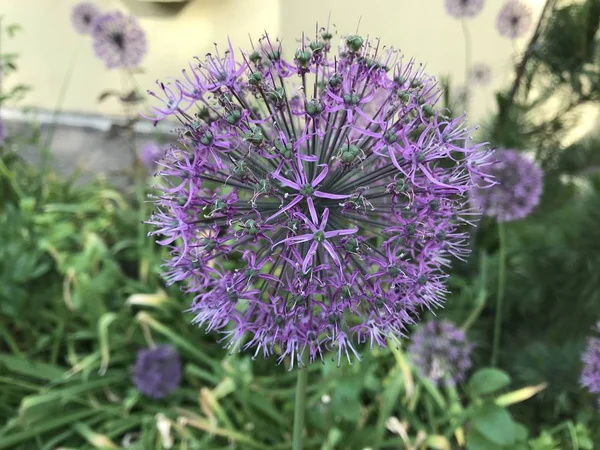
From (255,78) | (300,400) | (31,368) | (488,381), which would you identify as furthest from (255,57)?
(31,368)

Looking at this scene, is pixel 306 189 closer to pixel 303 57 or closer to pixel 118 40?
pixel 303 57

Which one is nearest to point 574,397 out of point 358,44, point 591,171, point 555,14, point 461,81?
point 591,171

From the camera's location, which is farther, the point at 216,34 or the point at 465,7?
the point at 216,34

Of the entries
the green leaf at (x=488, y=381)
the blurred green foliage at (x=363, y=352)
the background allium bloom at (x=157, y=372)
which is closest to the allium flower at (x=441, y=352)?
the blurred green foliage at (x=363, y=352)

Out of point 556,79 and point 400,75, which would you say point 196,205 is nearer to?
point 400,75

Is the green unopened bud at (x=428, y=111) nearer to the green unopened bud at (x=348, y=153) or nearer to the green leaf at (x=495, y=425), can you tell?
the green unopened bud at (x=348, y=153)
